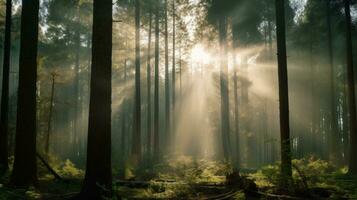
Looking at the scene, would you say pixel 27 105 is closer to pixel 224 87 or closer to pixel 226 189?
pixel 226 189

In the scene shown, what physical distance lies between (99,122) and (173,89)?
25.7 m

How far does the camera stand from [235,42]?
94.0 ft

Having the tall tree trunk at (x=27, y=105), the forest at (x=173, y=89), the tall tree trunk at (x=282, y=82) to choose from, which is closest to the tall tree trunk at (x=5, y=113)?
the forest at (x=173, y=89)

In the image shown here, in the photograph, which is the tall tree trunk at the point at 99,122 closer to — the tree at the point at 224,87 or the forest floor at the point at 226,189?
the forest floor at the point at 226,189

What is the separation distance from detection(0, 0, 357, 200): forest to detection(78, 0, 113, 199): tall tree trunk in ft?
0.08

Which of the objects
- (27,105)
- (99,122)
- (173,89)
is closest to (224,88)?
(173,89)

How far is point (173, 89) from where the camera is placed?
33625 millimetres

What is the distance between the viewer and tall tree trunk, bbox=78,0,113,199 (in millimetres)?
7902

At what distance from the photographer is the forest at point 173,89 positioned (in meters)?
9.60

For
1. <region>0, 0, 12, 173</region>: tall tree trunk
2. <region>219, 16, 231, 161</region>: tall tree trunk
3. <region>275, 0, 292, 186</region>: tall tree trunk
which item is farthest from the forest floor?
<region>219, 16, 231, 161</region>: tall tree trunk

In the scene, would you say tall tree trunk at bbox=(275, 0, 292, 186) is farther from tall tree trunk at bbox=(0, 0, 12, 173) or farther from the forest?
tall tree trunk at bbox=(0, 0, 12, 173)

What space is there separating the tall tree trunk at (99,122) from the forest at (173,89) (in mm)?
23

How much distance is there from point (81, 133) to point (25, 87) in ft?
Result: 116

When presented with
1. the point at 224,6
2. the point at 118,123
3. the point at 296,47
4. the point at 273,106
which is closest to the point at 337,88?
the point at 296,47
